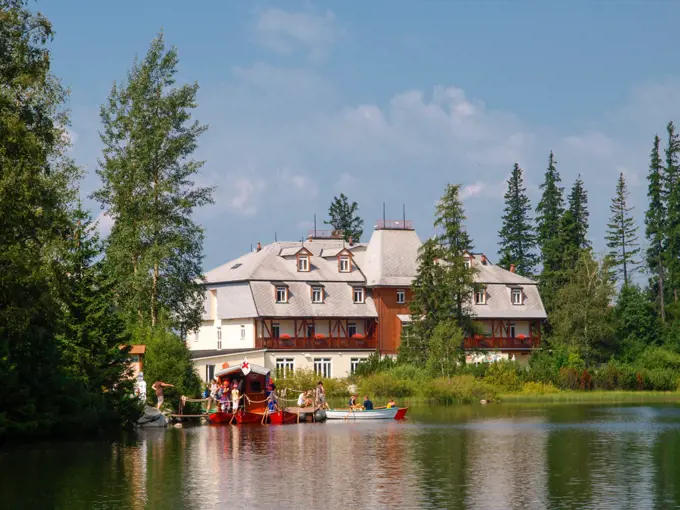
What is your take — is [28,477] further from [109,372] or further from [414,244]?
[414,244]

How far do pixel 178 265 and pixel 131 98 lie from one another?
30.6ft

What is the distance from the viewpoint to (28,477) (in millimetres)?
31609

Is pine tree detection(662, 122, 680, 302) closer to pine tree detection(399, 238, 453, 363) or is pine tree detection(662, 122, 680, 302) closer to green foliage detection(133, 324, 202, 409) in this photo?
pine tree detection(399, 238, 453, 363)

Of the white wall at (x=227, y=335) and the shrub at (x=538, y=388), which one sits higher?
the white wall at (x=227, y=335)

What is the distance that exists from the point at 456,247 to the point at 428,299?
4.78 meters

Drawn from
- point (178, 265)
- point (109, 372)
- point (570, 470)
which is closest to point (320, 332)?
point (178, 265)

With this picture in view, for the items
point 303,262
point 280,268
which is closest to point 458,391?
point 303,262

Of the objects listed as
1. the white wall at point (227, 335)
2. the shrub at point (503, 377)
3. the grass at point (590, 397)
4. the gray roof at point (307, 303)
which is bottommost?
the grass at point (590, 397)

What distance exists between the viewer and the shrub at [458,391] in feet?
245

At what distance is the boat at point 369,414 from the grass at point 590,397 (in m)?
17.9

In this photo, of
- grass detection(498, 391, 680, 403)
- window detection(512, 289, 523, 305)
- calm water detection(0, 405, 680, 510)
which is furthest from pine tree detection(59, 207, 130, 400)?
window detection(512, 289, 523, 305)

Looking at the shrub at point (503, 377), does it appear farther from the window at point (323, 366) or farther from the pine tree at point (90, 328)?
the pine tree at point (90, 328)

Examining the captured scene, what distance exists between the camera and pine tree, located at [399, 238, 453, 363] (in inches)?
3349

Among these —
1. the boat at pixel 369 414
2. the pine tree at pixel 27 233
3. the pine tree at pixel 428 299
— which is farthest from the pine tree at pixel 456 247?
the pine tree at pixel 27 233
